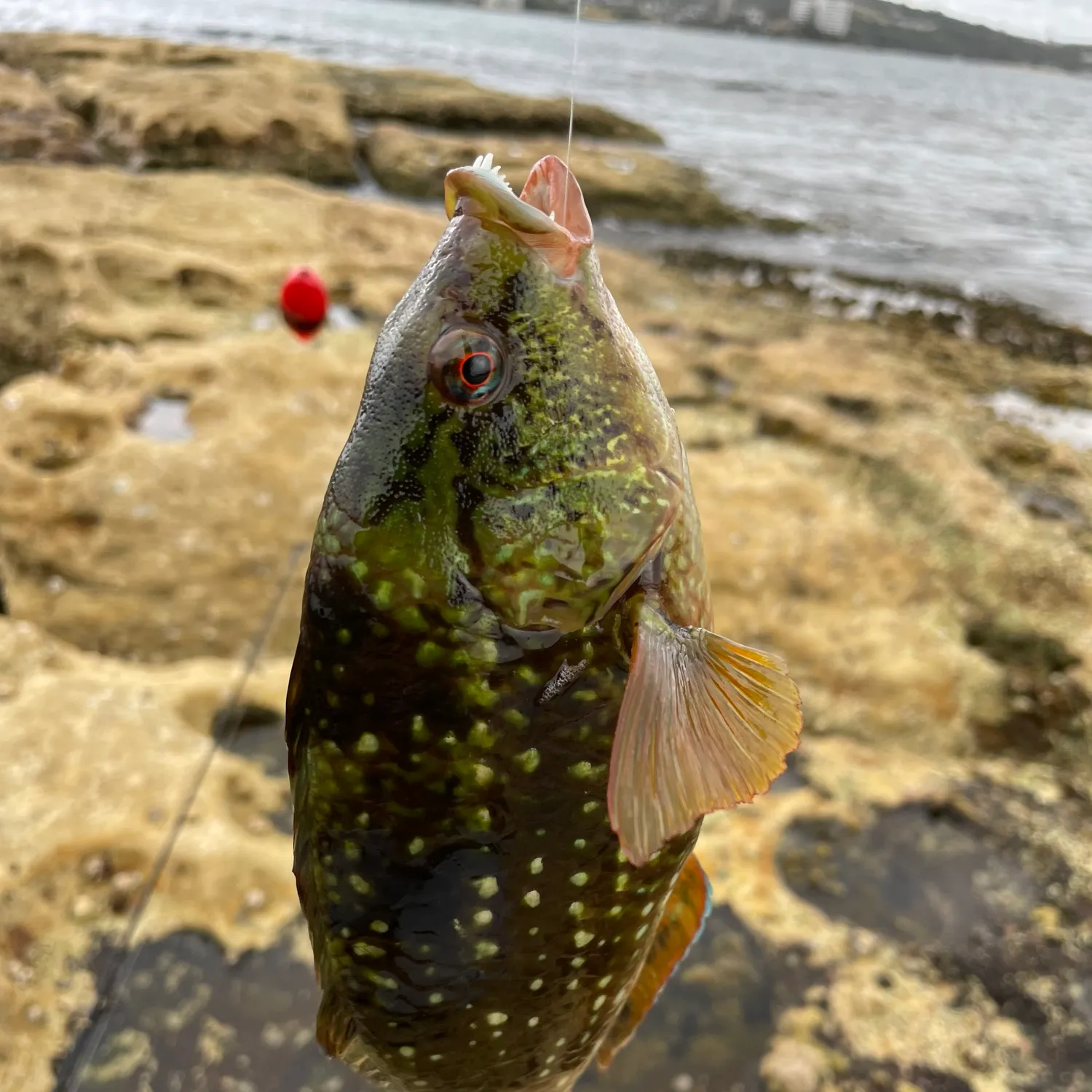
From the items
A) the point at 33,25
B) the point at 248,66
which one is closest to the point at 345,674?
the point at 248,66

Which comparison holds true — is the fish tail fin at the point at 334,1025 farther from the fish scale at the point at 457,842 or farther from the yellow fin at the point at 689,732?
the yellow fin at the point at 689,732

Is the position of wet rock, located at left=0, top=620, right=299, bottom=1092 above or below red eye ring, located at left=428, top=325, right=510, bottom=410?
below

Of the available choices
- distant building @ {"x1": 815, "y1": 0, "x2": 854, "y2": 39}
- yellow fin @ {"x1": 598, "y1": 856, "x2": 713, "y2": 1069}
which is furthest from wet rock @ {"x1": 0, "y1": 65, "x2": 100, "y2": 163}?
distant building @ {"x1": 815, "y1": 0, "x2": 854, "y2": 39}

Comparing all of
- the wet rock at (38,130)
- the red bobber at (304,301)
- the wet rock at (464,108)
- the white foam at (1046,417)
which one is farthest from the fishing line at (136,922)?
the wet rock at (464,108)

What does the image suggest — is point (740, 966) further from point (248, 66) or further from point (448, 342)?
point (248, 66)

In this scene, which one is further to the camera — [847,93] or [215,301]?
[847,93]

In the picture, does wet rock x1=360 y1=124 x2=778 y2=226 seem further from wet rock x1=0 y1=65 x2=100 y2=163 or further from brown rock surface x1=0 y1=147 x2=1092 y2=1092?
brown rock surface x1=0 y1=147 x2=1092 y2=1092

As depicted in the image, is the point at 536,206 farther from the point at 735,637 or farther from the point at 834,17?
the point at 834,17

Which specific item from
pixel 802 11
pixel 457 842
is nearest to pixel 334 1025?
pixel 457 842
